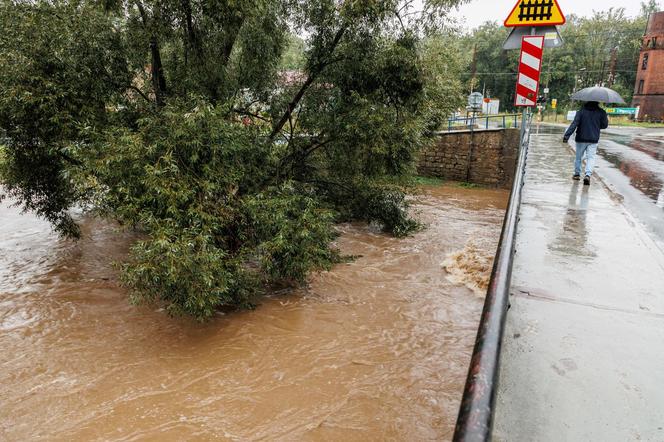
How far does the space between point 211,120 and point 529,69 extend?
606cm

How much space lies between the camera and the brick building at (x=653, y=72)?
139ft

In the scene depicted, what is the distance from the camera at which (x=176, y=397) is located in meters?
5.18

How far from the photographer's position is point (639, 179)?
31.8ft

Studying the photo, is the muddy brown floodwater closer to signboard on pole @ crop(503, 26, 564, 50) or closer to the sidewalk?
the sidewalk

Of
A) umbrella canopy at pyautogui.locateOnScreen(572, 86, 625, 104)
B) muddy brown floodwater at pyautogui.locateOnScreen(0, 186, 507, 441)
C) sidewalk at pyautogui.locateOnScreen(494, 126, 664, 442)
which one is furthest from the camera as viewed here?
umbrella canopy at pyautogui.locateOnScreen(572, 86, 625, 104)

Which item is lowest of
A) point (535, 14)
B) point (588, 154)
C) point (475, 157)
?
point (475, 157)

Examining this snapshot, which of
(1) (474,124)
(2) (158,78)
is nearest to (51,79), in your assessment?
(2) (158,78)

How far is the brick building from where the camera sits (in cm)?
Answer: 4250

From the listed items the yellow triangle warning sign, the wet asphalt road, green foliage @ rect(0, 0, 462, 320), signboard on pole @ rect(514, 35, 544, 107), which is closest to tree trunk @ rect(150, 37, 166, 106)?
green foliage @ rect(0, 0, 462, 320)

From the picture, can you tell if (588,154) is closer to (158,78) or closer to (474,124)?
(158,78)

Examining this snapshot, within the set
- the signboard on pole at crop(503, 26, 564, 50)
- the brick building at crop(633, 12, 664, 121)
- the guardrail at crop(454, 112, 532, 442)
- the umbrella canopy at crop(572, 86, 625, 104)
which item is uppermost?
the brick building at crop(633, 12, 664, 121)

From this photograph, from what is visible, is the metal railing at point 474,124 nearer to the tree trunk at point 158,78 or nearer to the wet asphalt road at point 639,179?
the wet asphalt road at point 639,179

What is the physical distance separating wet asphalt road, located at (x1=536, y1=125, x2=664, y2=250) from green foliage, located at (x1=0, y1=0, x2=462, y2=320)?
13.2ft

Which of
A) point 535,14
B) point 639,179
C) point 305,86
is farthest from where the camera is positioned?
point 639,179
